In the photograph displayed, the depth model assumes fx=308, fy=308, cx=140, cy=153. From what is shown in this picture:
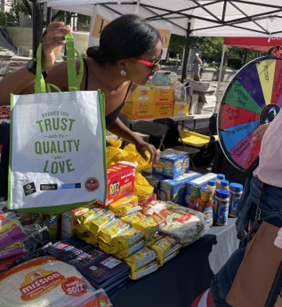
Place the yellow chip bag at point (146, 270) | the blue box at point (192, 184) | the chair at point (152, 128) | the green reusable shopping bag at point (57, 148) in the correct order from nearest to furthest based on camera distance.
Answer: the green reusable shopping bag at point (57, 148) → the yellow chip bag at point (146, 270) → the blue box at point (192, 184) → the chair at point (152, 128)

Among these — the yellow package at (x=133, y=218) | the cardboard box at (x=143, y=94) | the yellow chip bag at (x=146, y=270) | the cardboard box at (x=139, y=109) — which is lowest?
the yellow chip bag at (x=146, y=270)

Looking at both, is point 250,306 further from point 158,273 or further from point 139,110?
point 139,110

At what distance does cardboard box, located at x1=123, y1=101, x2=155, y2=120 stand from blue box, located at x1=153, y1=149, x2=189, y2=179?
285 centimetres

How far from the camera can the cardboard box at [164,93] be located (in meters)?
5.30

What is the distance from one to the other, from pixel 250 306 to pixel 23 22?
3227 cm

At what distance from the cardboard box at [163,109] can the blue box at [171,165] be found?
3156 mm

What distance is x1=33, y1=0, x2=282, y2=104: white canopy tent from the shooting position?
5410 millimetres

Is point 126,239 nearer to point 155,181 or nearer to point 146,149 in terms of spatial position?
point 146,149

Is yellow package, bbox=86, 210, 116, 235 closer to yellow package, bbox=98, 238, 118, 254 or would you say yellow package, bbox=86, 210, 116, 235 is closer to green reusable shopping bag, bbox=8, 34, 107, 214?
yellow package, bbox=98, 238, 118, 254

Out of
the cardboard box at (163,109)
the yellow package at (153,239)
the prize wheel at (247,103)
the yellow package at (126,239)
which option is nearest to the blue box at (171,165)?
the prize wheel at (247,103)

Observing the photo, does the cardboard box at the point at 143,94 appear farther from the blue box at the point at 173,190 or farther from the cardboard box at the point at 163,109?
the blue box at the point at 173,190

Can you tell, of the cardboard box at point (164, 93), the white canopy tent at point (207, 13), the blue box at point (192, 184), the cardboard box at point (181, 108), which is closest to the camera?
the blue box at point (192, 184)

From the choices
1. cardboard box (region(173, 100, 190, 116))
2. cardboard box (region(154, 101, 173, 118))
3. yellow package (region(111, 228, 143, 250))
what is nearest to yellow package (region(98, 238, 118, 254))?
yellow package (region(111, 228, 143, 250))

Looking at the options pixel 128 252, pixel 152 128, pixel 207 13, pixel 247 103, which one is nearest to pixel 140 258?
pixel 128 252
